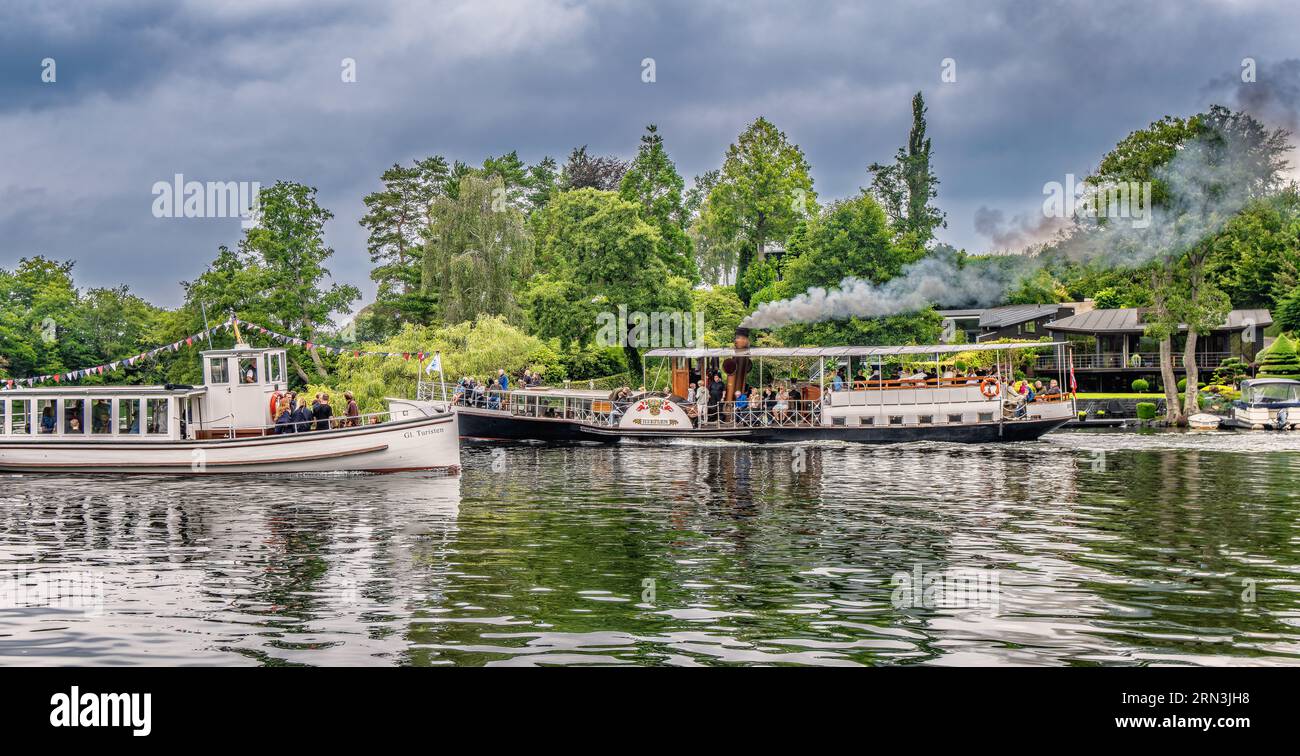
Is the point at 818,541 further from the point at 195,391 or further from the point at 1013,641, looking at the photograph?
the point at 195,391

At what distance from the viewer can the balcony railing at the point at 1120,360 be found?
89.9 metres

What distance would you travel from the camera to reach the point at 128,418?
3972cm

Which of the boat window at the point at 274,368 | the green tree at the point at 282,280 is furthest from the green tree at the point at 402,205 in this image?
the boat window at the point at 274,368

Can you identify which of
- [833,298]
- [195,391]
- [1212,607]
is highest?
[833,298]

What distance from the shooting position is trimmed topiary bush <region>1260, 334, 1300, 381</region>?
7219cm

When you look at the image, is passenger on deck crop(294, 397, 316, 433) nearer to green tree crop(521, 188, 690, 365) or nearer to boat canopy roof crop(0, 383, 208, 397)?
boat canopy roof crop(0, 383, 208, 397)

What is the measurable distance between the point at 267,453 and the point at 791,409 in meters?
26.8

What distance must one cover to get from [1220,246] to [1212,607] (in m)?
61.9

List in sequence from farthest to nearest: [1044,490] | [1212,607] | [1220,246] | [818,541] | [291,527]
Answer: [1220,246] → [1044,490] → [291,527] → [818,541] → [1212,607]

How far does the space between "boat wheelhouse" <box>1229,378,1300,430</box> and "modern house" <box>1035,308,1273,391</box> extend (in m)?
20.8

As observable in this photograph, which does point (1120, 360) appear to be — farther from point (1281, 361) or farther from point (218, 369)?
point (218, 369)

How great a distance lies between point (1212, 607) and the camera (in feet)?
54.2

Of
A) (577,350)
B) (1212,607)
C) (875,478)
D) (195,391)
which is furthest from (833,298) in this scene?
(1212,607)
